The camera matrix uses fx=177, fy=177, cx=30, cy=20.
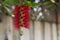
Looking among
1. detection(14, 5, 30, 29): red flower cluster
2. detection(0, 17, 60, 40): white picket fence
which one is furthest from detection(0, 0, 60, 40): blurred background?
detection(14, 5, 30, 29): red flower cluster

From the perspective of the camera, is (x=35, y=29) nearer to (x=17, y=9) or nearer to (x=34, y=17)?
(x=34, y=17)

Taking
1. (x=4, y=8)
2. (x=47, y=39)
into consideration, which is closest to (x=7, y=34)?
(x=4, y=8)

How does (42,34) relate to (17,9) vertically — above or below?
below

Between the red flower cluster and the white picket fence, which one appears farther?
the white picket fence

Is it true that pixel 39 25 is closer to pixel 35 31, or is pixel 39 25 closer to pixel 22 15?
pixel 35 31

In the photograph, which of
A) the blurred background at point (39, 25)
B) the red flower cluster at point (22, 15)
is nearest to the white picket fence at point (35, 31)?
the blurred background at point (39, 25)

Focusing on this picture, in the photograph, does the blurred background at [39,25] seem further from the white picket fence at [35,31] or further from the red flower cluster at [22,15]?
the red flower cluster at [22,15]

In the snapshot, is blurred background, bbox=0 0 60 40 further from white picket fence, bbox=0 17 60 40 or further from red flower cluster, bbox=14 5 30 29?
red flower cluster, bbox=14 5 30 29

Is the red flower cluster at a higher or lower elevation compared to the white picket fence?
higher

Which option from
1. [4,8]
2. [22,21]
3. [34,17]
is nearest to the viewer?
[22,21]

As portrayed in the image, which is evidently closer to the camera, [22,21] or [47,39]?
[22,21]

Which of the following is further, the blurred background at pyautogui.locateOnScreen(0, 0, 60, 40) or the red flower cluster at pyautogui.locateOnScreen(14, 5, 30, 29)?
the blurred background at pyautogui.locateOnScreen(0, 0, 60, 40)

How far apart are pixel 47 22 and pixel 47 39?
137 millimetres

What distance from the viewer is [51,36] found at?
1424 millimetres
